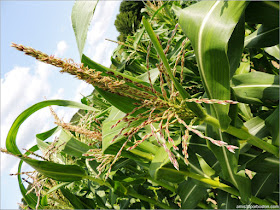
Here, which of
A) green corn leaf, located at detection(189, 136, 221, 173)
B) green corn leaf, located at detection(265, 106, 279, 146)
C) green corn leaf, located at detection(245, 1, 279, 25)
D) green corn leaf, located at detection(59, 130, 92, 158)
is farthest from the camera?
green corn leaf, located at detection(59, 130, 92, 158)

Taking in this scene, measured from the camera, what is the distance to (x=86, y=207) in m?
2.07

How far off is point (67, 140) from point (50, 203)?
880 millimetres

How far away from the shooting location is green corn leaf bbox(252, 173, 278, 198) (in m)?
1.18

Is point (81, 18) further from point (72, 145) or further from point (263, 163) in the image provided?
point (263, 163)

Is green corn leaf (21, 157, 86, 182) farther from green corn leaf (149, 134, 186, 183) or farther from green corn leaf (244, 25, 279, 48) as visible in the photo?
green corn leaf (244, 25, 279, 48)

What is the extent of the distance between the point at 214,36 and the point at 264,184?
0.94 metres

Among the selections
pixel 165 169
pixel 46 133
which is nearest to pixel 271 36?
pixel 165 169

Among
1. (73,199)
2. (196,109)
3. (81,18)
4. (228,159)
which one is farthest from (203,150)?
(73,199)

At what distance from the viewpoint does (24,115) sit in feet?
3.39

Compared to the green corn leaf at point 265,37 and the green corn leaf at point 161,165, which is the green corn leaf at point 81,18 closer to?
the green corn leaf at point 161,165

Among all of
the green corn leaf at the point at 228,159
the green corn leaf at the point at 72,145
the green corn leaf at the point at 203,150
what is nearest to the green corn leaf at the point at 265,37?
the green corn leaf at the point at 228,159

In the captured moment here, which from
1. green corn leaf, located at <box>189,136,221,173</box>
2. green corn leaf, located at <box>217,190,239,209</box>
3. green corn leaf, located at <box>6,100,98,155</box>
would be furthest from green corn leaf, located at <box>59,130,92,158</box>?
green corn leaf, located at <box>217,190,239,209</box>

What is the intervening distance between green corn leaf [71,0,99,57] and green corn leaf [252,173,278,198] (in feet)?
3.56

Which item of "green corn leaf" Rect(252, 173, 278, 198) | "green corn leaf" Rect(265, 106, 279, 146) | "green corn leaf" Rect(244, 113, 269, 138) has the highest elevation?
"green corn leaf" Rect(265, 106, 279, 146)
